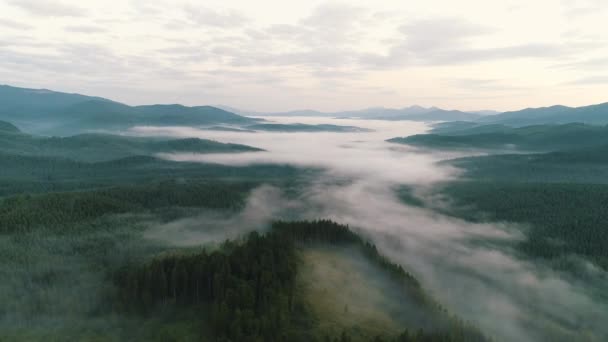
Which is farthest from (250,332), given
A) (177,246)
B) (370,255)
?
(177,246)

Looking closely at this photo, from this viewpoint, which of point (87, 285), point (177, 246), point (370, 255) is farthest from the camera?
point (177, 246)

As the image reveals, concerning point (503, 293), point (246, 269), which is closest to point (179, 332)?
point (246, 269)

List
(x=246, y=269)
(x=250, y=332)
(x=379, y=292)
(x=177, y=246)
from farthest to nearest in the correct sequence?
(x=177, y=246)
(x=379, y=292)
(x=246, y=269)
(x=250, y=332)

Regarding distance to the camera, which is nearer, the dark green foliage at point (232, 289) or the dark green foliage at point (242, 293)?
Result: the dark green foliage at point (232, 289)

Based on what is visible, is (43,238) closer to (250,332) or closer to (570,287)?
(250,332)

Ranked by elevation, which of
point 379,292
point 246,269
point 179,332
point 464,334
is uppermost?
point 246,269

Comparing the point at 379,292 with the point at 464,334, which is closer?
the point at 464,334

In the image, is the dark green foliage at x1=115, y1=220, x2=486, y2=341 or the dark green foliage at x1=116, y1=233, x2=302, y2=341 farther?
the dark green foliage at x1=115, y1=220, x2=486, y2=341

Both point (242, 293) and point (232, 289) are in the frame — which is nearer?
point (242, 293)

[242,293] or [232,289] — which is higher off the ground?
[242,293]

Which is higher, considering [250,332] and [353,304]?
[250,332]
